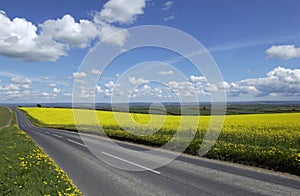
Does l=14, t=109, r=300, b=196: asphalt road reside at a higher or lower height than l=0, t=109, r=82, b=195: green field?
lower

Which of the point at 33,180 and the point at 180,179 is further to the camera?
the point at 180,179

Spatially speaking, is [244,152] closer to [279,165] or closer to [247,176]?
[279,165]

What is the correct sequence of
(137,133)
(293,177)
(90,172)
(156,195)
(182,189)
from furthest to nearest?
(137,133) → (90,172) → (293,177) → (182,189) → (156,195)

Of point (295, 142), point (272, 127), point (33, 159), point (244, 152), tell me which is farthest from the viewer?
point (272, 127)

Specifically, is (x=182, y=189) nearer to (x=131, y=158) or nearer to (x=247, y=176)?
(x=247, y=176)

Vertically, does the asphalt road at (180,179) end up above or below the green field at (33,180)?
below

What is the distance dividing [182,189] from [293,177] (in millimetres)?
4234

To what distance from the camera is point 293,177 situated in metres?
9.55

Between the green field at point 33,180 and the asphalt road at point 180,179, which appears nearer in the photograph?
the green field at point 33,180

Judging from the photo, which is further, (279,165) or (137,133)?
(137,133)

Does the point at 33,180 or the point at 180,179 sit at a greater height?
the point at 33,180

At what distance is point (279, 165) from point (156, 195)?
5.81 metres

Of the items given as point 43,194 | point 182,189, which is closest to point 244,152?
point 182,189

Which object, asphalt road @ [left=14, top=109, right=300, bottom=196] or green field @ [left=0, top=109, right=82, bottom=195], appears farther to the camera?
asphalt road @ [left=14, top=109, right=300, bottom=196]
